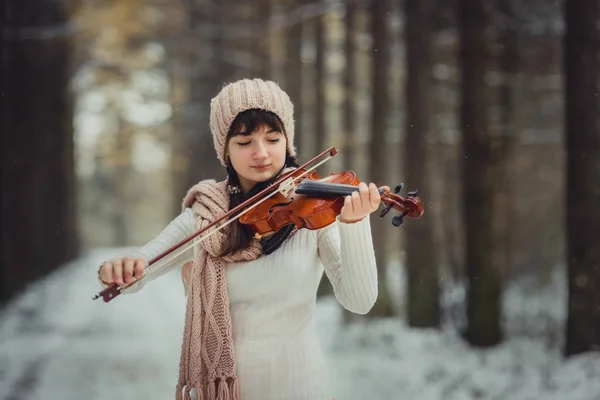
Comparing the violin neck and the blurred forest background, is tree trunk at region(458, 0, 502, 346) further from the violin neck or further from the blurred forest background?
the violin neck

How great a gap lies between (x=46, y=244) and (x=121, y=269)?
1587 cm

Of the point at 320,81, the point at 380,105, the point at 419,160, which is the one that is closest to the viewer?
the point at 419,160

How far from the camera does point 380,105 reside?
1062 centimetres

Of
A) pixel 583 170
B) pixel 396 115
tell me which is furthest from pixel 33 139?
pixel 583 170

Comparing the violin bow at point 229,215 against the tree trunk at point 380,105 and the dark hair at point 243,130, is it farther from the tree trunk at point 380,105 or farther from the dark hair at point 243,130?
the tree trunk at point 380,105

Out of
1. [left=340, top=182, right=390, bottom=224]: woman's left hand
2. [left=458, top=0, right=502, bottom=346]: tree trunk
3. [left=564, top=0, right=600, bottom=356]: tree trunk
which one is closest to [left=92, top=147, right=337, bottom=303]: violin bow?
[left=340, top=182, right=390, bottom=224]: woman's left hand

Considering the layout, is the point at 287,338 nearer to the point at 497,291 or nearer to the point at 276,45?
Answer: the point at 497,291

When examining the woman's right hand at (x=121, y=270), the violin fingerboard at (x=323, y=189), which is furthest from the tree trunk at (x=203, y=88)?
the woman's right hand at (x=121, y=270)

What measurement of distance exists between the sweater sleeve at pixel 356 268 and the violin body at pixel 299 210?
55 millimetres

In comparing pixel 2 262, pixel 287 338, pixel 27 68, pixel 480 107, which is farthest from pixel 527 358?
pixel 27 68

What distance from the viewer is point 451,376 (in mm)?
7320

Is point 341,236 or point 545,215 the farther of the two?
point 545,215

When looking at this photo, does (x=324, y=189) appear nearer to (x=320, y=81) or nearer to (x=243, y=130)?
(x=243, y=130)

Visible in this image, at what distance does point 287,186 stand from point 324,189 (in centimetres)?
16
